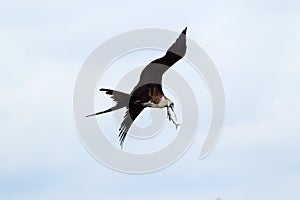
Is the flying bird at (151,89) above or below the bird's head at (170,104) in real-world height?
above

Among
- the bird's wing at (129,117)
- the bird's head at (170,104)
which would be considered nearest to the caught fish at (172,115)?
the bird's head at (170,104)

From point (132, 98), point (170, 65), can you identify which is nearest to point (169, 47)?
point (170, 65)

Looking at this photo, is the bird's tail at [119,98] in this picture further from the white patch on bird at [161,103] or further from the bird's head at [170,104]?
the bird's head at [170,104]

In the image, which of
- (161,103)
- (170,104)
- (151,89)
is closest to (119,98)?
(151,89)

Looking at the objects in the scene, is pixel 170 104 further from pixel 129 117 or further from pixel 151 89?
pixel 129 117

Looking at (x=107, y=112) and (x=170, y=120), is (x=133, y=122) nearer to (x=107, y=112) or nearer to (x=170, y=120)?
(x=107, y=112)

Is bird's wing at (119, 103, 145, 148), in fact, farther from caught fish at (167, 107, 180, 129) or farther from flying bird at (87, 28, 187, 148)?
caught fish at (167, 107, 180, 129)

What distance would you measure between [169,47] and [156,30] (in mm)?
1459

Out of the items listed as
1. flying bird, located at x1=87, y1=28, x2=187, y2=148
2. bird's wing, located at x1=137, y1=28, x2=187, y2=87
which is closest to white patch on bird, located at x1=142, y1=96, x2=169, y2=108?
flying bird, located at x1=87, y1=28, x2=187, y2=148

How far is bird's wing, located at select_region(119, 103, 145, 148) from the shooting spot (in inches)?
1291

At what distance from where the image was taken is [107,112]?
32.4 m

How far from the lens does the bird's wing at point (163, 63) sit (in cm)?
3186

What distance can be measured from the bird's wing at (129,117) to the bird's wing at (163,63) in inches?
55.9

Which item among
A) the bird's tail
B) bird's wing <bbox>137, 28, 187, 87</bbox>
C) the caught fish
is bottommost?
the caught fish
